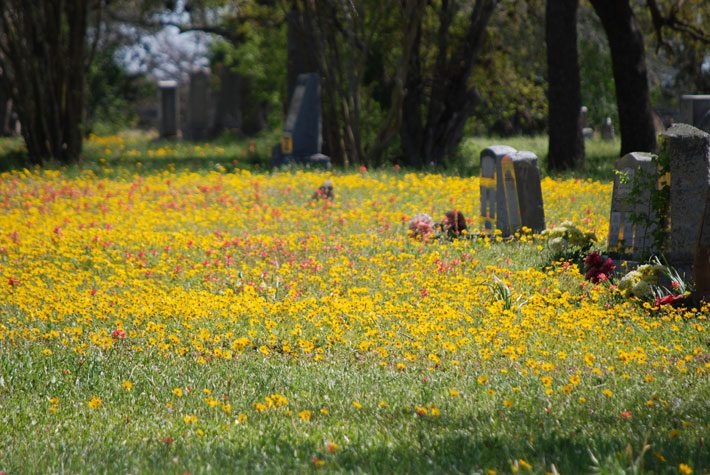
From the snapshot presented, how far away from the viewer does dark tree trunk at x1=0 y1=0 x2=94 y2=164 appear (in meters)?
20.2

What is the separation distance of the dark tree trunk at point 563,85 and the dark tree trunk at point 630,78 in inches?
32.1

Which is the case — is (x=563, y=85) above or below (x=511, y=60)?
below

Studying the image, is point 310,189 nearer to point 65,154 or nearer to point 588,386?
point 65,154

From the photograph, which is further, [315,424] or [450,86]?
[450,86]

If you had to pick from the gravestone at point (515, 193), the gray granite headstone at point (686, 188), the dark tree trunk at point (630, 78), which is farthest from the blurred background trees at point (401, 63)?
the gray granite headstone at point (686, 188)

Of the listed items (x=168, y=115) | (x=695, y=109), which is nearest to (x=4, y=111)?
(x=168, y=115)

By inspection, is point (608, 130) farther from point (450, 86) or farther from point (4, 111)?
point (4, 111)

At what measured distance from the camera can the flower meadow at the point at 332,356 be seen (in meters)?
4.74

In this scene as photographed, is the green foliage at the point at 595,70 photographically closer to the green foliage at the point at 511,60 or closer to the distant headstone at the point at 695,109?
the green foliage at the point at 511,60

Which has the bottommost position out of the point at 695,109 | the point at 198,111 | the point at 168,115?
the point at 168,115

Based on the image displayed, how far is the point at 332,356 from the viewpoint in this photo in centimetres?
677

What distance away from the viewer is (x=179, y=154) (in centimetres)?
2495

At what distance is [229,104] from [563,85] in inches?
669

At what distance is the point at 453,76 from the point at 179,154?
7.48 m
